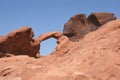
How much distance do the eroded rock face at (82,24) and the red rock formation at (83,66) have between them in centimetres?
2272

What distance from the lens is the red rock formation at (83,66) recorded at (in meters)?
7.29

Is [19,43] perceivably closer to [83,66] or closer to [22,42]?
[22,42]

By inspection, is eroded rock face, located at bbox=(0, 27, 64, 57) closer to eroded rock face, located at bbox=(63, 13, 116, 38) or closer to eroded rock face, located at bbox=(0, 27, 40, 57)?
eroded rock face, located at bbox=(0, 27, 40, 57)

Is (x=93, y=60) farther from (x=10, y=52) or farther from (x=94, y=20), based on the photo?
(x=94, y=20)

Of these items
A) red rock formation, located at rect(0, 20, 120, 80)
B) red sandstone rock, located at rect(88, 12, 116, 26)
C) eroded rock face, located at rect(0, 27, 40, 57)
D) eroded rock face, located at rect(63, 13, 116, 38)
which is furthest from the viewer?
eroded rock face, located at rect(63, 13, 116, 38)

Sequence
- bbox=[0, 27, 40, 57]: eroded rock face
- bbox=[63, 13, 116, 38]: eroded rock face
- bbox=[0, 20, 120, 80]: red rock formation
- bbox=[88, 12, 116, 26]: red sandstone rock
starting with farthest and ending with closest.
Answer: bbox=[63, 13, 116, 38]: eroded rock face < bbox=[88, 12, 116, 26]: red sandstone rock < bbox=[0, 27, 40, 57]: eroded rock face < bbox=[0, 20, 120, 80]: red rock formation

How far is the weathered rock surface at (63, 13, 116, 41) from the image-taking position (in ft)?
107

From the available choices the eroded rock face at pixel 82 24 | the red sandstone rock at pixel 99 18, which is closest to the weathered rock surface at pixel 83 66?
the red sandstone rock at pixel 99 18

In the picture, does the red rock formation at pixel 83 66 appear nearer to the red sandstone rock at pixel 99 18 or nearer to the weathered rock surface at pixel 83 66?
the weathered rock surface at pixel 83 66

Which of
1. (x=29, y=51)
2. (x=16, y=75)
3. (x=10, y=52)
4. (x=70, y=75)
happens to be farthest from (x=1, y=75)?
(x=29, y=51)

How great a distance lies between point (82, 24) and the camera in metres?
33.9

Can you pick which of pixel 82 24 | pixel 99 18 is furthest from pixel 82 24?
pixel 99 18

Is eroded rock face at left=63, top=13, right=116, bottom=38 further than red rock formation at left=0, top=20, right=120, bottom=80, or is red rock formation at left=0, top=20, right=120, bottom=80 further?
eroded rock face at left=63, top=13, right=116, bottom=38

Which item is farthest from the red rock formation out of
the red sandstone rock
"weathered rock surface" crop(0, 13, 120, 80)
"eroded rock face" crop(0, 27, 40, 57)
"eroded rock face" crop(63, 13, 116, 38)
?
"eroded rock face" crop(63, 13, 116, 38)
